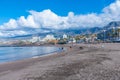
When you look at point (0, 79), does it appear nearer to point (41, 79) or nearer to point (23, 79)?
point (23, 79)

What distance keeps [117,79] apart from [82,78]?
2715 mm

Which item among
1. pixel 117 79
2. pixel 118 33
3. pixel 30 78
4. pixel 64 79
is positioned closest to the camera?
pixel 117 79

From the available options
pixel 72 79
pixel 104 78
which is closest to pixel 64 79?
pixel 72 79

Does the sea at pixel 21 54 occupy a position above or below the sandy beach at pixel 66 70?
below

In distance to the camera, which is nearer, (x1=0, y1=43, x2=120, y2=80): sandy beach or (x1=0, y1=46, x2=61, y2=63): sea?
(x1=0, y1=43, x2=120, y2=80): sandy beach

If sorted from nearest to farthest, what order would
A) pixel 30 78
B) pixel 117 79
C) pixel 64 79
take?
pixel 117 79 → pixel 64 79 → pixel 30 78

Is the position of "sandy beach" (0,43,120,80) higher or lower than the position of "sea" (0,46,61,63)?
higher

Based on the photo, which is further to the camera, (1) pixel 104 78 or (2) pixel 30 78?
(2) pixel 30 78

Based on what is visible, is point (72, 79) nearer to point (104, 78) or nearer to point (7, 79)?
point (104, 78)

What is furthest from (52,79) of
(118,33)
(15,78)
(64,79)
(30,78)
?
(118,33)

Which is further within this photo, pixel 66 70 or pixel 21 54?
pixel 21 54

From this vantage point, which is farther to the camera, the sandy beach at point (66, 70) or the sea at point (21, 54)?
the sea at point (21, 54)

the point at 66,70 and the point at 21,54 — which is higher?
the point at 66,70

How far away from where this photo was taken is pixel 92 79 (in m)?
18.0
